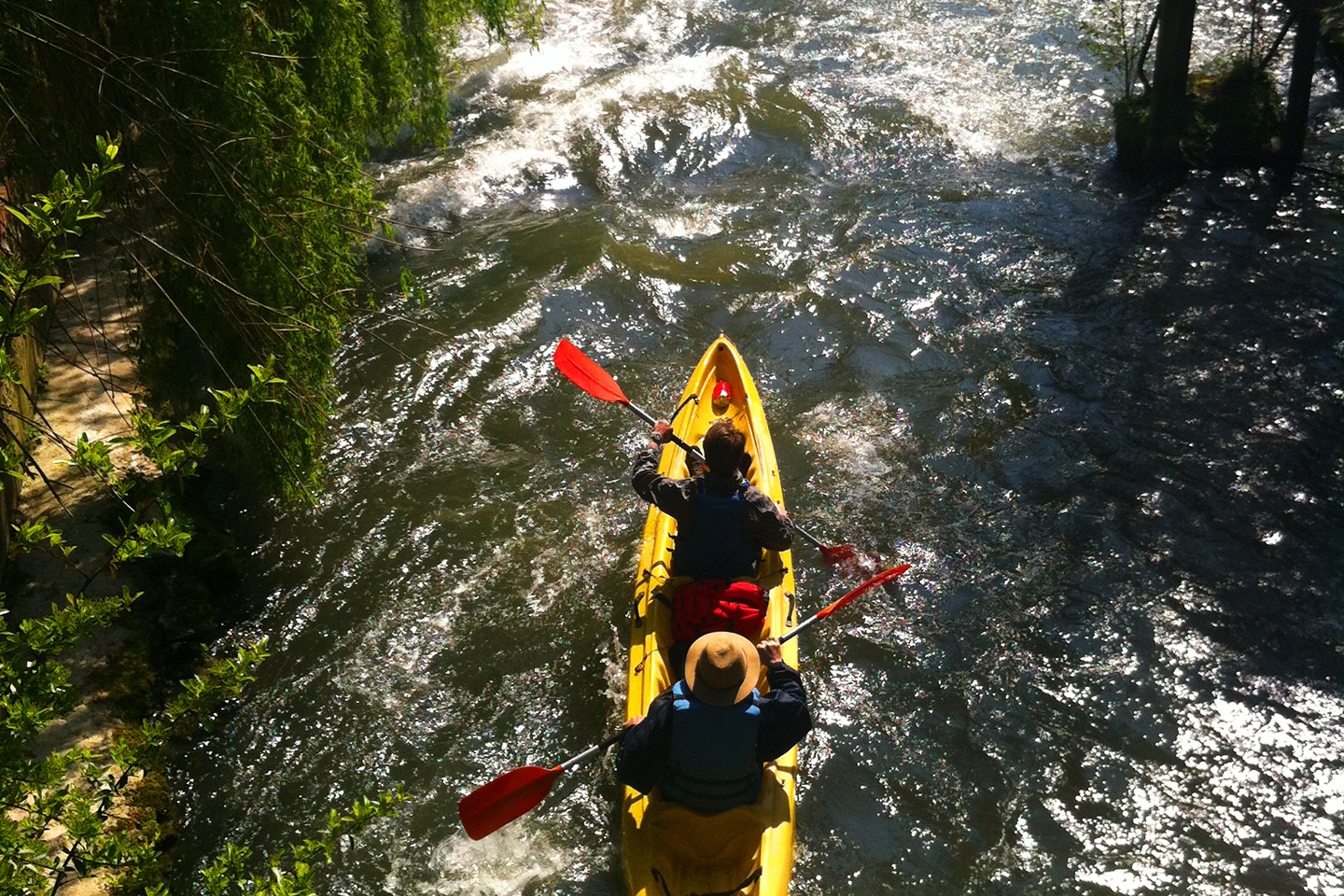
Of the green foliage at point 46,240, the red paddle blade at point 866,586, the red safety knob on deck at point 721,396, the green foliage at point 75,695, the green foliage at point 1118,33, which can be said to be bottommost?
the red paddle blade at point 866,586

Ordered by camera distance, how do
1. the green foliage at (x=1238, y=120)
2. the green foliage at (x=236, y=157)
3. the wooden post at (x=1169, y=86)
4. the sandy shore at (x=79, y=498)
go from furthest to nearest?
the green foliage at (x=1238, y=120), the wooden post at (x=1169, y=86), the sandy shore at (x=79, y=498), the green foliage at (x=236, y=157)

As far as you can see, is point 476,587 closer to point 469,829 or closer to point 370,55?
point 469,829

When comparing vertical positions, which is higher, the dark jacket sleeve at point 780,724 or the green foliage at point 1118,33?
the green foliage at point 1118,33

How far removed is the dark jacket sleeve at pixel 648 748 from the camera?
160 inches

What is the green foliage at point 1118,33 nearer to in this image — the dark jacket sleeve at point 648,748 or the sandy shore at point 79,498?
the dark jacket sleeve at point 648,748

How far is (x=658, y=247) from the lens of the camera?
9.82 meters

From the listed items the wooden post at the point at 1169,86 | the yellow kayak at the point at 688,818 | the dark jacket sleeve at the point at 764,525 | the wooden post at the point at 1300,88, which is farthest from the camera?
the wooden post at the point at 1169,86

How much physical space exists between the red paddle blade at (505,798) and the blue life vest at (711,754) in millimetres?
641

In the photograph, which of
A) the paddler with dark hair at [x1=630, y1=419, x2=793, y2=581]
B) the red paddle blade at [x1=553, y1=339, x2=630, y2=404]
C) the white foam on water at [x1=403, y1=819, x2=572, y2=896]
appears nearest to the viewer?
the white foam on water at [x1=403, y1=819, x2=572, y2=896]

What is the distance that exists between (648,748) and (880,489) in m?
3.64

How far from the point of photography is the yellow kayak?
4.22 metres

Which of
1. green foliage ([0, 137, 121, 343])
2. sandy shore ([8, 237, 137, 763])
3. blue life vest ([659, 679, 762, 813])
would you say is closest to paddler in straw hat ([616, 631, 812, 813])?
blue life vest ([659, 679, 762, 813])

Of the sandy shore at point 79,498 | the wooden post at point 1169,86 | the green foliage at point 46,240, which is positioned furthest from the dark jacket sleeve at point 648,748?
the wooden post at point 1169,86

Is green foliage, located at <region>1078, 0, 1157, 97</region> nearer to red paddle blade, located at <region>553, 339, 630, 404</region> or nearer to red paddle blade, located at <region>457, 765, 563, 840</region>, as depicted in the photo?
red paddle blade, located at <region>553, 339, 630, 404</region>
